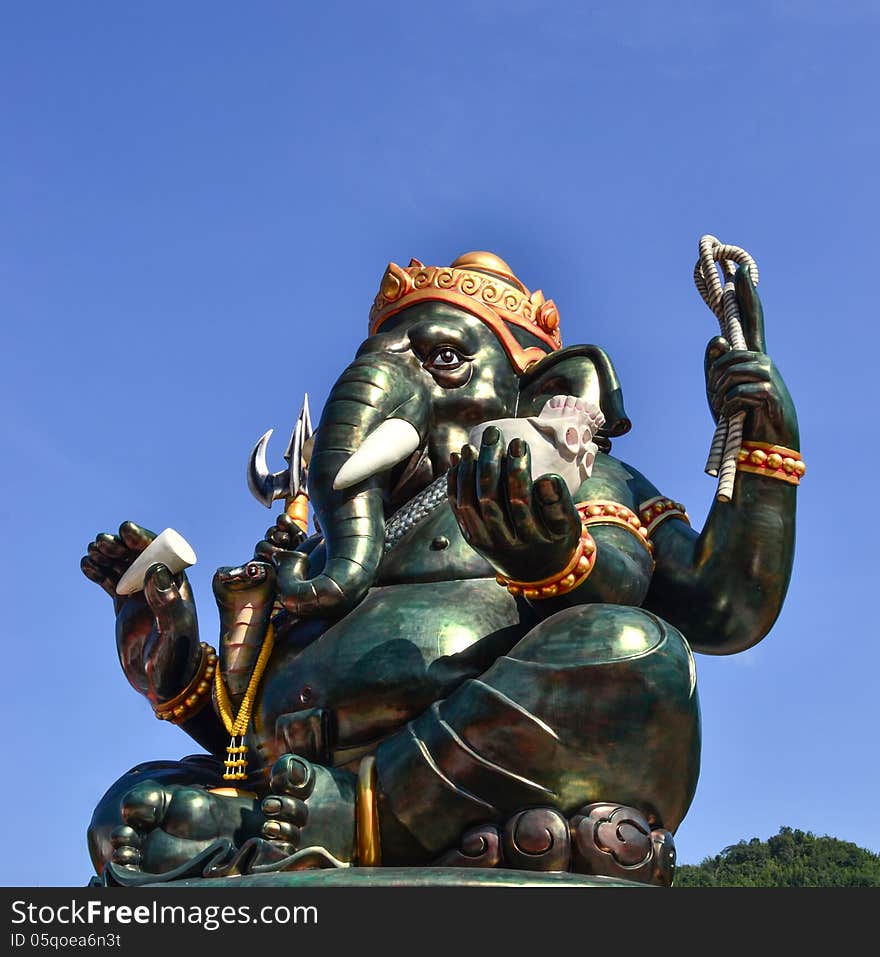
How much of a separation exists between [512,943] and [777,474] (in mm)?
1798

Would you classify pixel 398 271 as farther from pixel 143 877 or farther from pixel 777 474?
pixel 143 877

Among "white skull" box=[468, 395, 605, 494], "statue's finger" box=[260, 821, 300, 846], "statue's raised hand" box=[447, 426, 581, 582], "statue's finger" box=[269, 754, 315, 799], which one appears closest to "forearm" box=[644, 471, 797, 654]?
"white skull" box=[468, 395, 605, 494]

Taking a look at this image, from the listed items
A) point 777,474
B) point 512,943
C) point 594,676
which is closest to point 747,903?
point 512,943

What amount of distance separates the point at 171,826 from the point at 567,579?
133 centimetres

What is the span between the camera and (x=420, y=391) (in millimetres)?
4832

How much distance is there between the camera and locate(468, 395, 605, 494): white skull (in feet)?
13.9

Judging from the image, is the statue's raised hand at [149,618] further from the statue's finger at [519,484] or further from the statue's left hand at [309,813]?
the statue's finger at [519,484]

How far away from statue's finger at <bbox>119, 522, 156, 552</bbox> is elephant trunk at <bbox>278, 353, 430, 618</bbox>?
0.56 metres

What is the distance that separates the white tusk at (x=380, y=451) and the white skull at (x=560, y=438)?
0.39 metres

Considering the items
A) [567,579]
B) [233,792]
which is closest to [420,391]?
[567,579]

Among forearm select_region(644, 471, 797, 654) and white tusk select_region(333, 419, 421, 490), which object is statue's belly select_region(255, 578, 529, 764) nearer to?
white tusk select_region(333, 419, 421, 490)

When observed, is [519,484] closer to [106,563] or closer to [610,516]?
[610,516]

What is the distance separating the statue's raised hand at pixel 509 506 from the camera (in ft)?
12.4

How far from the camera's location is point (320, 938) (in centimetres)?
321
